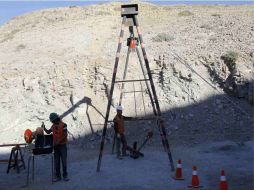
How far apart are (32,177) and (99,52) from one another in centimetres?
939

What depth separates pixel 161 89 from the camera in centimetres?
1772

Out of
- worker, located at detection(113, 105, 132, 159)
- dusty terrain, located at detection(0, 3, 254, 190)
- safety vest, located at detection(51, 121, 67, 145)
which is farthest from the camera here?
dusty terrain, located at detection(0, 3, 254, 190)

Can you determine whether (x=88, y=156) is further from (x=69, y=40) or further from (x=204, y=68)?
(x=69, y=40)

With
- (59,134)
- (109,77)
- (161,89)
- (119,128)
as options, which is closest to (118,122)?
(119,128)

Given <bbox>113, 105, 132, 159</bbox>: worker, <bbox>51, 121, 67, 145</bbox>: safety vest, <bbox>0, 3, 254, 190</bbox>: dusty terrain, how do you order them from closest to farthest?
1. <bbox>51, 121, 67, 145</bbox>: safety vest
2. <bbox>113, 105, 132, 159</bbox>: worker
3. <bbox>0, 3, 254, 190</bbox>: dusty terrain

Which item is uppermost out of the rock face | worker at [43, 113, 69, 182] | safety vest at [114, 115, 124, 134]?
the rock face

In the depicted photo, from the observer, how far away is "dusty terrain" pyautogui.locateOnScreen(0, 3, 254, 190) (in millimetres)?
15578

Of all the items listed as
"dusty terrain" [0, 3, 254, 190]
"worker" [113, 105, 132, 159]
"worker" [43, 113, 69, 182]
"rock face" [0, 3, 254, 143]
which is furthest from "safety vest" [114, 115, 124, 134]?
"rock face" [0, 3, 254, 143]

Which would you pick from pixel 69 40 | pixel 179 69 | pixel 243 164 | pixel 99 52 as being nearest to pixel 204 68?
pixel 179 69

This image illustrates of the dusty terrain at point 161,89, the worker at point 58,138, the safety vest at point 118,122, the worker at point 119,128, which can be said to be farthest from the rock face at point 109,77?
the worker at point 58,138

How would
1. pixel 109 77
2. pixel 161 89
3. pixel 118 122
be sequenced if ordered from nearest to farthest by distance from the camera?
A: pixel 118 122 < pixel 161 89 < pixel 109 77

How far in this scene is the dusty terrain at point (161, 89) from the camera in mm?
15578

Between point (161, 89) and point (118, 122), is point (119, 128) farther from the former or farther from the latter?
point (161, 89)

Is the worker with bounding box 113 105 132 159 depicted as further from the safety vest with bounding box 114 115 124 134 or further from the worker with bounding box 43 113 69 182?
the worker with bounding box 43 113 69 182
